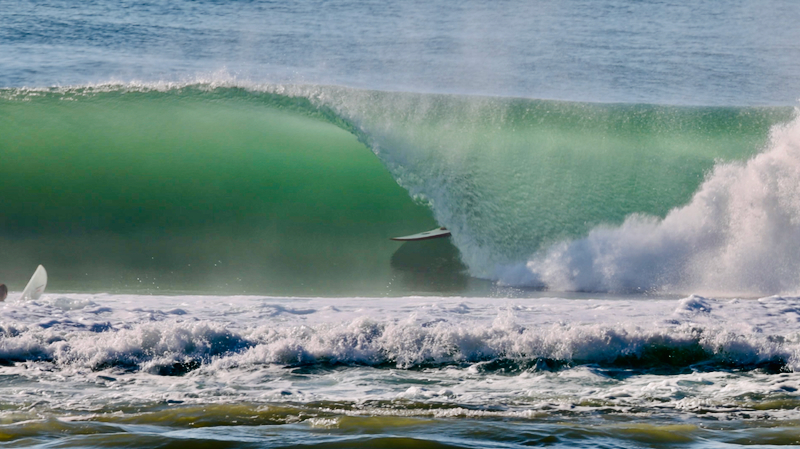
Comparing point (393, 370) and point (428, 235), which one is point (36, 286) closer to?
point (393, 370)

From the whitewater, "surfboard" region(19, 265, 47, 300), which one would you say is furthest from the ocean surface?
"surfboard" region(19, 265, 47, 300)

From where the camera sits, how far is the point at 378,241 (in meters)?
7.75

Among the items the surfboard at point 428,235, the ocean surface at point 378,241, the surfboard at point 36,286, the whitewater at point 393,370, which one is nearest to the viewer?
the whitewater at point 393,370

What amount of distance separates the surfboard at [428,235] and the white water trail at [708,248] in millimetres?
777

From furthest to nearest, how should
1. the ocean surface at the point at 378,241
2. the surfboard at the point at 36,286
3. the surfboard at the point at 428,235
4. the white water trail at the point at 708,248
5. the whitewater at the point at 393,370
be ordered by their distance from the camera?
the surfboard at the point at 428,235
the white water trail at the point at 708,248
the surfboard at the point at 36,286
the ocean surface at the point at 378,241
the whitewater at the point at 393,370

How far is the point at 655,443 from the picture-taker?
2721 millimetres

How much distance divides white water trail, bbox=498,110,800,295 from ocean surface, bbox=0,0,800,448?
0.03m

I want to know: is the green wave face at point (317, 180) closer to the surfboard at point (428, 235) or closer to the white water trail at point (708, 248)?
the surfboard at point (428, 235)

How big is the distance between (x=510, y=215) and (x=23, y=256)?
5.07 metres

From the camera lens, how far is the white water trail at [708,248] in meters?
7.01

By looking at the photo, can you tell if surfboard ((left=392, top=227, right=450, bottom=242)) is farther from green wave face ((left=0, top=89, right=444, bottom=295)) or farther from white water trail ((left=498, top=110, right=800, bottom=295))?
white water trail ((left=498, top=110, right=800, bottom=295))

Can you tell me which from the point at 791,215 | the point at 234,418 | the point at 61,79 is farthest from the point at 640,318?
the point at 61,79

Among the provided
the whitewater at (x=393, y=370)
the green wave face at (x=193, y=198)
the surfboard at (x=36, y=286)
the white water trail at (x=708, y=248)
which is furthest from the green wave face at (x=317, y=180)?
the whitewater at (x=393, y=370)

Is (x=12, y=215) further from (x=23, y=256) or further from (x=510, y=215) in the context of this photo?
(x=510, y=215)
